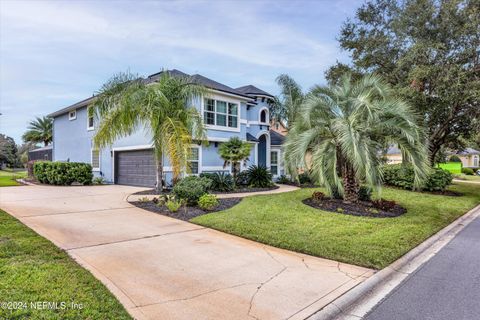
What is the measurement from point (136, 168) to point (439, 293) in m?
15.5

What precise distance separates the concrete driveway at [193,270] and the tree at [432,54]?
1341 centimetres

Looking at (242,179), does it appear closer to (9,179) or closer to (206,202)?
(206,202)

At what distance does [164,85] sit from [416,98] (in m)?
12.6

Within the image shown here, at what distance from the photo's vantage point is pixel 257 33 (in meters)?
14.9

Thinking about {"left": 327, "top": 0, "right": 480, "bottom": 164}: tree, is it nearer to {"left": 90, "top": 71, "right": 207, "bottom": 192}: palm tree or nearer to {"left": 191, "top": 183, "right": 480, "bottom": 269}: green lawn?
{"left": 191, "top": 183, "right": 480, "bottom": 269}: green lawn

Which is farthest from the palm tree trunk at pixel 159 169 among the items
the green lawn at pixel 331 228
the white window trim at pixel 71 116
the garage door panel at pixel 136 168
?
the white window trim at pixel 71 116

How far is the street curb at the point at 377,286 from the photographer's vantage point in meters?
3.50

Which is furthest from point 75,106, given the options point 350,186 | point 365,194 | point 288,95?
point 365,194

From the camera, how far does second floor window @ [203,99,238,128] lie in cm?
1579

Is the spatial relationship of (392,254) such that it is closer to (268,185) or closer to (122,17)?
(268,185)

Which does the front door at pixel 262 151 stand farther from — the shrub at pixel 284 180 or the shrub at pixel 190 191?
the shrub at pixel 190 191

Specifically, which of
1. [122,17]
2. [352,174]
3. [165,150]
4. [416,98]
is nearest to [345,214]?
[352,174]

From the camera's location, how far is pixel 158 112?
10484mm

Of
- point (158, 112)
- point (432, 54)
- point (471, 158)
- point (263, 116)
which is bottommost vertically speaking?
point (471, 158)
